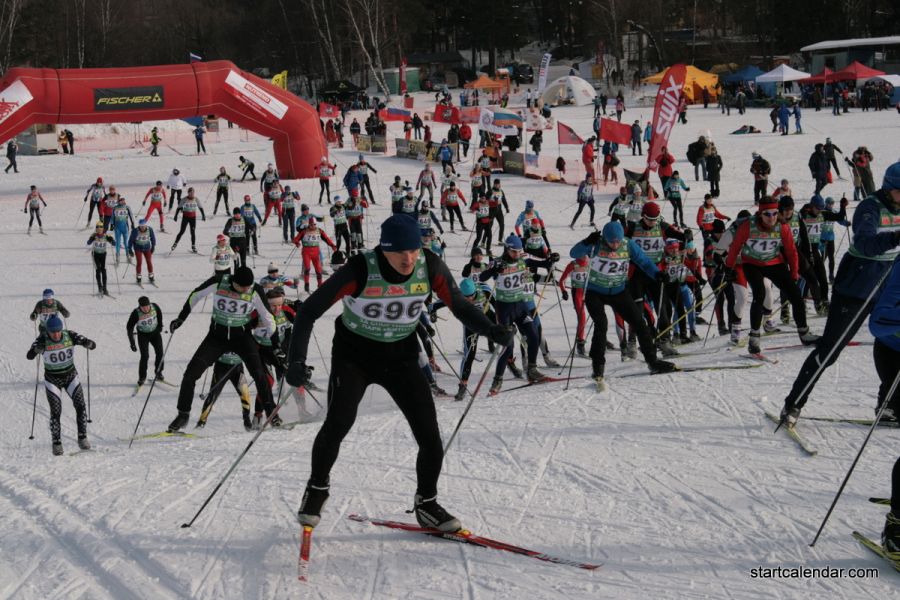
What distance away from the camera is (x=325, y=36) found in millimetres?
61500

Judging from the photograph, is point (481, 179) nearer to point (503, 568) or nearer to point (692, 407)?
point (692, 407)

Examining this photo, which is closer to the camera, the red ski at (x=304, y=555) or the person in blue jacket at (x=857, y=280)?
the red ski at (x=304, y=555)

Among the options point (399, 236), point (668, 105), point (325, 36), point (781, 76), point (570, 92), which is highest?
point (325, 36)

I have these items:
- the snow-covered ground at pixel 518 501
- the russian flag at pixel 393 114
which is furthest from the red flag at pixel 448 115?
the snow-covered ground at pixel 518 501

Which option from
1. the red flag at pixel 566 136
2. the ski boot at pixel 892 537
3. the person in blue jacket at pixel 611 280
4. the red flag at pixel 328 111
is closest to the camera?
the ski boot at pixel 892 537

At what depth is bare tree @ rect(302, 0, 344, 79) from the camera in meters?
58.4

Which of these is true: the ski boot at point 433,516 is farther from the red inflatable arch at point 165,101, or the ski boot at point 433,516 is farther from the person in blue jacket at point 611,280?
the red inflatable arch at point 165,101

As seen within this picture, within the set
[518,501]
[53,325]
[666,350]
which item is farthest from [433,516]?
[53,325]

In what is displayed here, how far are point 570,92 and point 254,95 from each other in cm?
2528

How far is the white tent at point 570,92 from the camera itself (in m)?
48.8

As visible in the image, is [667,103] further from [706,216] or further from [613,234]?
[613,234]

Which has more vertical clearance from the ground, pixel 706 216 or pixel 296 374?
pixel 706 216

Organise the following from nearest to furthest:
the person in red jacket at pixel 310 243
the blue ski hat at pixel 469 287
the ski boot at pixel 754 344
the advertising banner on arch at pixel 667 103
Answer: the ski boot at pixel 754 344 → the blue ski hat at pixel 469 287 → the person in red jacket at pixel 310 243 → the advertising banner on arch at pixel 667 103

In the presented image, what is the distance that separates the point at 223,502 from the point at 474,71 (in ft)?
214
